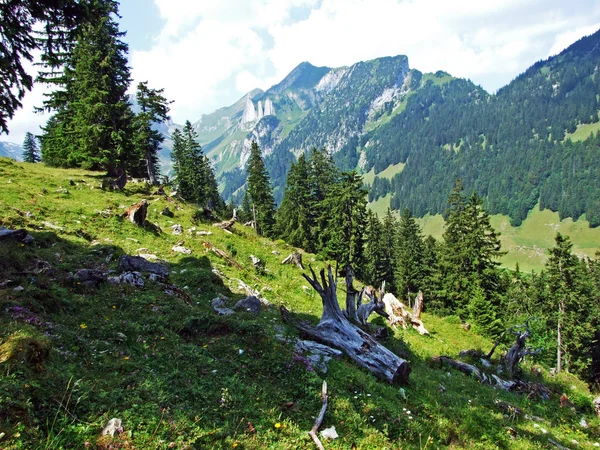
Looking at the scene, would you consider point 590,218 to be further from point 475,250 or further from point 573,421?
point 573,421

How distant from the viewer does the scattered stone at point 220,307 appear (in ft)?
38.7

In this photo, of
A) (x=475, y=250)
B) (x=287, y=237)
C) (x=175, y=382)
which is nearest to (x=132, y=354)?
(x=175, y=382)

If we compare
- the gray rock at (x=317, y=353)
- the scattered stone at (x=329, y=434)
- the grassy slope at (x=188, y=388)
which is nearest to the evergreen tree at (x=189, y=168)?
the grassy slope at (x=188, y=388)

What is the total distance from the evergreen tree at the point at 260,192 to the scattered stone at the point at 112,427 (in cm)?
5214

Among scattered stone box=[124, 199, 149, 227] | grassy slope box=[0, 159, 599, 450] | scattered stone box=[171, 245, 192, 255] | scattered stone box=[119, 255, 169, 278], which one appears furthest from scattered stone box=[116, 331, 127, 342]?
scattered stone box=[124, 199, 149, 227]

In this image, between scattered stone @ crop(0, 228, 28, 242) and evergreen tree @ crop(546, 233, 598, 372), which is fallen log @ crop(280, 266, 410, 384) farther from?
evergreen tree @ crop(546, 233, 598, 372)

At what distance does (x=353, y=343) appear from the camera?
10734mm

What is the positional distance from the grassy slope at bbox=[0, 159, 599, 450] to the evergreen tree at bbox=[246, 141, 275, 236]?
Answer: 4370 centimetres

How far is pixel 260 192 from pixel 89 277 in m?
48.7

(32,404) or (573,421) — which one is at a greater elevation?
(32,404)

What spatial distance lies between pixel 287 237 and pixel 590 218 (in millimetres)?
200297

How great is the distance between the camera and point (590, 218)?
176 m

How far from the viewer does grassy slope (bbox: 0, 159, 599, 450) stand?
16.3 ft

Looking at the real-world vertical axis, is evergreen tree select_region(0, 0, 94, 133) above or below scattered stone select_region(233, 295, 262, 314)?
above
